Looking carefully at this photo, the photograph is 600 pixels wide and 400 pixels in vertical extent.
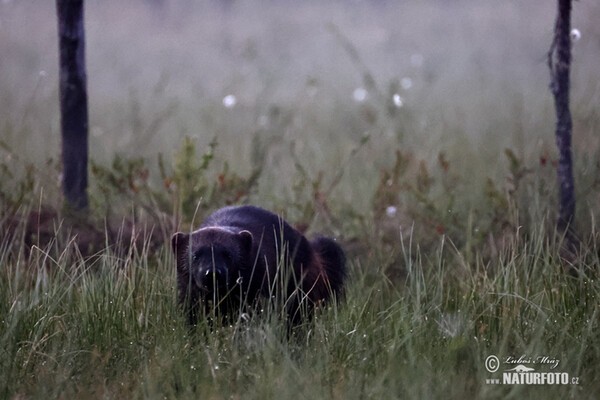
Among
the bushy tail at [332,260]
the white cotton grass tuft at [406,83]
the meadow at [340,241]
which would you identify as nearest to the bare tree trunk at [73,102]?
the meadow at [340,241]

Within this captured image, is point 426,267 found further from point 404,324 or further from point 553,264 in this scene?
point 404,324

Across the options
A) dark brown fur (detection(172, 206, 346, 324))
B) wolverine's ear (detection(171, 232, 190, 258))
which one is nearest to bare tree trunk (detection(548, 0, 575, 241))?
dark brown fur (detection(172, 206, 346, 324))

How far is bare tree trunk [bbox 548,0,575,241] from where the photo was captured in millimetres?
4914

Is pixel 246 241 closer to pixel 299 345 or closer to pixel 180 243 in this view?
pixel 180 243

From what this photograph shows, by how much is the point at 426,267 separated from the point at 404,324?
1561 mm

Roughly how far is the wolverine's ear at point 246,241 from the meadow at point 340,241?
45 cm

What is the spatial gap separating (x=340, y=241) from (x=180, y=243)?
156 cm

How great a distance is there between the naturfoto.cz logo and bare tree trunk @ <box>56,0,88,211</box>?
3.35 m

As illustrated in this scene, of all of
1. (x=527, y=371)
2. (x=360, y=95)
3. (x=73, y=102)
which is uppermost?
(x=73, y=102)

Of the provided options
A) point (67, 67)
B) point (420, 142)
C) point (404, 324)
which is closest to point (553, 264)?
point (404, 324)

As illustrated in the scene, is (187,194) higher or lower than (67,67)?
lower

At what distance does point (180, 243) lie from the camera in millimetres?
4547

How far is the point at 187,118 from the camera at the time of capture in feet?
36.4

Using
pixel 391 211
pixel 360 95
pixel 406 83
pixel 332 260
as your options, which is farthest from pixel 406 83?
pixel 332 260
